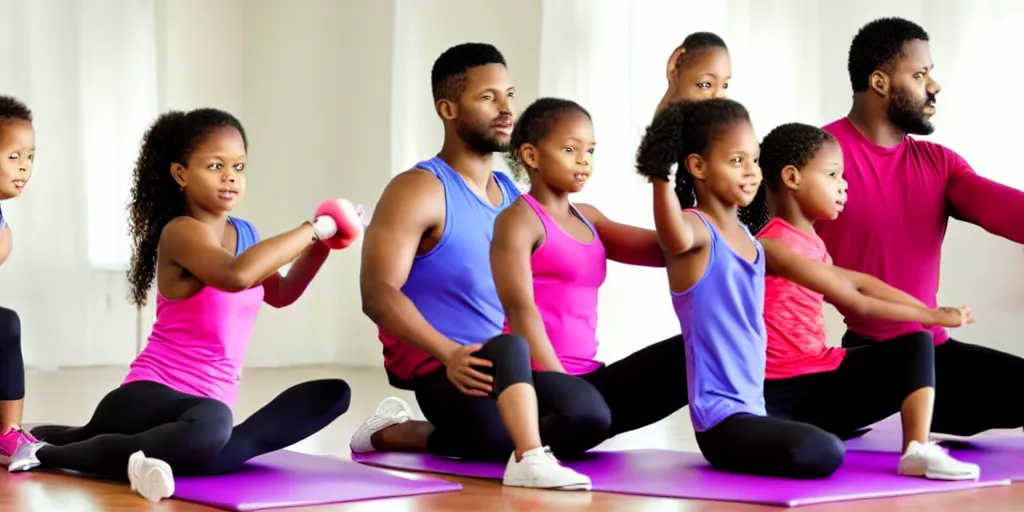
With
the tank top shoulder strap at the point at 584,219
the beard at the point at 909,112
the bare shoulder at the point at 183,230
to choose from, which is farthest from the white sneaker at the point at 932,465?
the bare shoulder at the point at 183,230

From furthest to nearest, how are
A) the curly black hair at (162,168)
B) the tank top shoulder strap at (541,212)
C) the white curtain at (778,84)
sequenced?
the white curtain at (778,84) < the tank top shoulder strap at (541,212) < the curly black hair at (162,168)

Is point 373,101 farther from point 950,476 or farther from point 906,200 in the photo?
point 950,476

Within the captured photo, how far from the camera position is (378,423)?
3543mm

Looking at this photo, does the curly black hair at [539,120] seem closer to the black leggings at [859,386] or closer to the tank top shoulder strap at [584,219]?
the tank top shoulder strap at [584,219]

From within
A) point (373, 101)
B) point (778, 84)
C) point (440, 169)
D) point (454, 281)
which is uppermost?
point (778, 84)

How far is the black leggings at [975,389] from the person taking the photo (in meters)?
3.31

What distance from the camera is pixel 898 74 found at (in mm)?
3566

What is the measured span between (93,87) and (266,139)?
86cm

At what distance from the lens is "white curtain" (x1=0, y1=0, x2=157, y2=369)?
256 inches

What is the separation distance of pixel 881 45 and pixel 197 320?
181cm

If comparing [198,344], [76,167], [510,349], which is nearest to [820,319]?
[510,349]

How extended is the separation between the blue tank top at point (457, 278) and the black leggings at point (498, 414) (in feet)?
0.34

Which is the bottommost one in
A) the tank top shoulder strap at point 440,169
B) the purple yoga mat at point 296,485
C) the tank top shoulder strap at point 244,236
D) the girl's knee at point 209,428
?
the purple yoga mat at point 296,485

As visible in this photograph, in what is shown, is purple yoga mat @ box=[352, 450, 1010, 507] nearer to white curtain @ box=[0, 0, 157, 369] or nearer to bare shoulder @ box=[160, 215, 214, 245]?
bare shoulder @ box=[160, 215, 214, 245]
